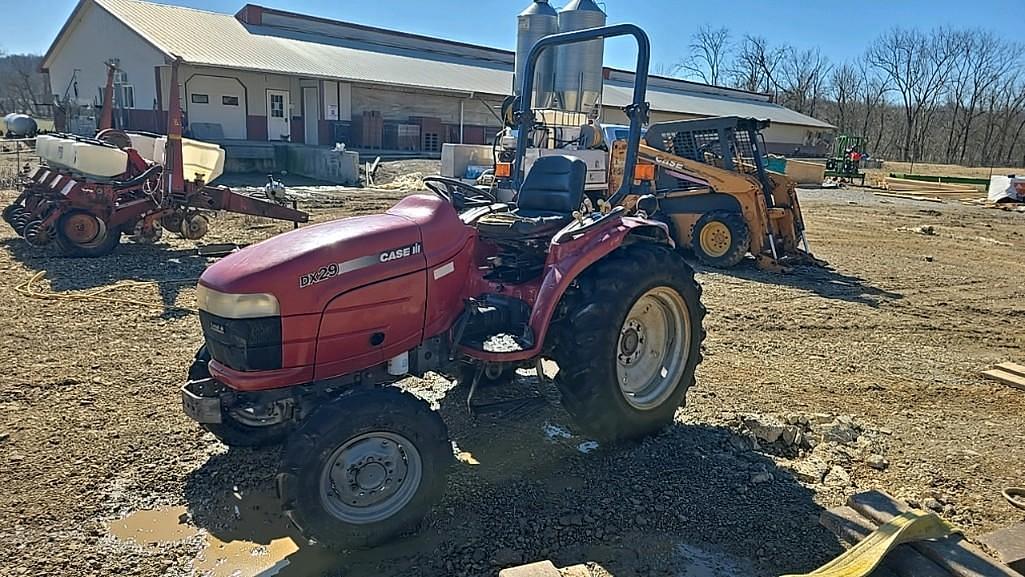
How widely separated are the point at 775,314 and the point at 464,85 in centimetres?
2171

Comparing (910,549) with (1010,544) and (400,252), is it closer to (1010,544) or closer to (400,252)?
(1010,544)

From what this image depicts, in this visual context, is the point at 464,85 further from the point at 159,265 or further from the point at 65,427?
the point at 65,427

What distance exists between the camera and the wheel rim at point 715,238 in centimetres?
909

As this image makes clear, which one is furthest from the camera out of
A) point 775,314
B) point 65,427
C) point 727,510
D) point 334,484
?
point 775,314

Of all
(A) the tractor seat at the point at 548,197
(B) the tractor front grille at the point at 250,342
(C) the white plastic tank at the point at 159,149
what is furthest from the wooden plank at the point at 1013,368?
(C) the white plastic tank at the point at 159,149

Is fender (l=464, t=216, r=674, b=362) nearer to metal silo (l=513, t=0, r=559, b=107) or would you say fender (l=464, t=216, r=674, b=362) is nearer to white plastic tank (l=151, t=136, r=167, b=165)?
white plastic tank (l=151, t=136, r=167, b=165)

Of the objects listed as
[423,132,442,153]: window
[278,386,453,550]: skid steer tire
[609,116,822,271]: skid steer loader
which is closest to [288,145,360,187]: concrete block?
[423,132,442,153]: window

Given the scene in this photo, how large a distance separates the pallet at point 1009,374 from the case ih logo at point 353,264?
173 inches

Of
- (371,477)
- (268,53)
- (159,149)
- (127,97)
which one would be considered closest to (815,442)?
(371,477)

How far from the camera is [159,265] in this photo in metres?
8.12

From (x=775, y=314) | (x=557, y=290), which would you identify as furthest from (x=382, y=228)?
(x=775, y=314)

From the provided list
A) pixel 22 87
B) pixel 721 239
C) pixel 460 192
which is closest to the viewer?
pixel 460 192

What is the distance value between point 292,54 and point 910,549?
24697mm

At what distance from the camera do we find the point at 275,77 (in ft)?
78.1
